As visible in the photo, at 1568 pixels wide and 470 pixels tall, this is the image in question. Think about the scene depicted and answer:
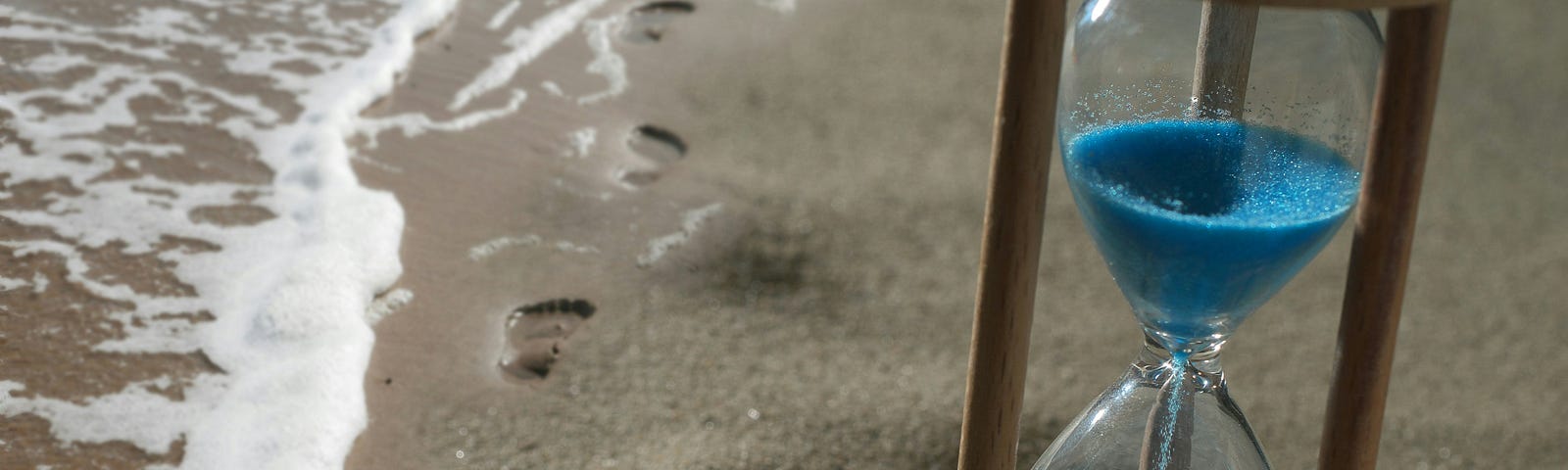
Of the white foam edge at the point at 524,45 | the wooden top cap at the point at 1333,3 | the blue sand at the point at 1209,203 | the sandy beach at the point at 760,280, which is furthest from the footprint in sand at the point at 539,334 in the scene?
the wooden top cap at the point at 1333,3

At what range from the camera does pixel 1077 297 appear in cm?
253

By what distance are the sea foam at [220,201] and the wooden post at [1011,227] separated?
113cm

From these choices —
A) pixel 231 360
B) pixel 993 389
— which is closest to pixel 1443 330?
pixel 993 389

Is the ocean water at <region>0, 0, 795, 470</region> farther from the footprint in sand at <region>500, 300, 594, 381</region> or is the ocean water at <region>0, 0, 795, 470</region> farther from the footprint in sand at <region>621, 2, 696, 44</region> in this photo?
the footprint in sand at <region>500, 300, 594, 381</region>

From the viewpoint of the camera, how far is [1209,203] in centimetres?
116

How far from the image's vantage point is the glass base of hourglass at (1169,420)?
1.36m

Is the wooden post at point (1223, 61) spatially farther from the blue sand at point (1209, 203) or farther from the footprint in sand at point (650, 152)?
the footprint in sand at point (650, 152)

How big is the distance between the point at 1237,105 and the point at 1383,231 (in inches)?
6.3

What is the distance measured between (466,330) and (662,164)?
0.74 m

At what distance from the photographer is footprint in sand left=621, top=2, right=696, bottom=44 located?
360 centimetres

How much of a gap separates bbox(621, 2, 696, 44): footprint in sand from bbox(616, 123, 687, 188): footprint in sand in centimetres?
55

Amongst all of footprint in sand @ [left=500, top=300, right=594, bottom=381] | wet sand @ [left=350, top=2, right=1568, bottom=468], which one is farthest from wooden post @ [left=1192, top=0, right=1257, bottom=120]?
footprint in sand @ [left=500, top=300, right=594, bottom=381]

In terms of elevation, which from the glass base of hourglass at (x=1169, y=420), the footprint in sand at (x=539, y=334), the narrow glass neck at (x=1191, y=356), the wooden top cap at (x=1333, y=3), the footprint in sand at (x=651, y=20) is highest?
the wooden top cap at (x=1333, y=3)

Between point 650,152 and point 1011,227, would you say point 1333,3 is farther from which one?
point 650,152
